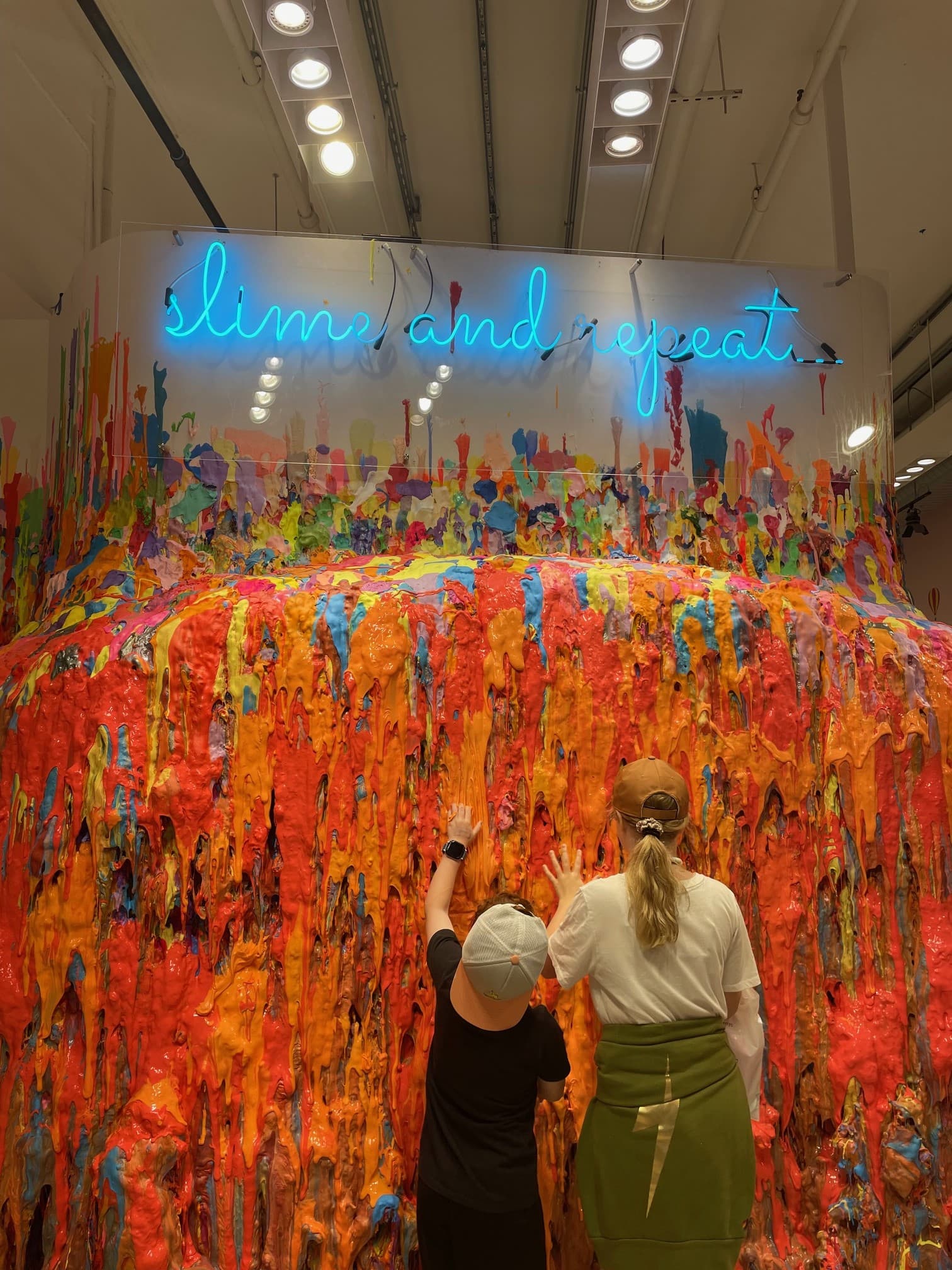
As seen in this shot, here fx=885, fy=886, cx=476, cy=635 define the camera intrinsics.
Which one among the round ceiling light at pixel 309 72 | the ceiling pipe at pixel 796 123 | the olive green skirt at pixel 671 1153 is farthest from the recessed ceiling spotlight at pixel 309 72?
the olive green skirt at pixel 671 1153

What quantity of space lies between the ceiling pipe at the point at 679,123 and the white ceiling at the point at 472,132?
0.20 meters

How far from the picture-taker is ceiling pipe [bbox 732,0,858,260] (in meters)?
4.08

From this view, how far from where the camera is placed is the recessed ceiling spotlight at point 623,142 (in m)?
3.84

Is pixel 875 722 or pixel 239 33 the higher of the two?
pixel 239 33

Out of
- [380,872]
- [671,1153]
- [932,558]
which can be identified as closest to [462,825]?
[380,872]

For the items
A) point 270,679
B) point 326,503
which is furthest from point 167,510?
point 270,679

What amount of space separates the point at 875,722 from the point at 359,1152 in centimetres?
214

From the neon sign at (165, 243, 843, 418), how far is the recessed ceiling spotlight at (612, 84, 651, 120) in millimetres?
697

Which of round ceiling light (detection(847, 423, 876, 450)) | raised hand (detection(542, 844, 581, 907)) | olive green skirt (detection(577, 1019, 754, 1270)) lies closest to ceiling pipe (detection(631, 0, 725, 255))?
round ceiling light (detection(847, 423, 876, 450))

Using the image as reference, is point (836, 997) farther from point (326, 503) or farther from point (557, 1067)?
point (326, 503)

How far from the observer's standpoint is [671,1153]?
2.03m

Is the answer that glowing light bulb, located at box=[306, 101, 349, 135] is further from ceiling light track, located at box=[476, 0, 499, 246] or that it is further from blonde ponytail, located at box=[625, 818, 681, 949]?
blonde ponytail, located at box=[625, 818, 681, 949]

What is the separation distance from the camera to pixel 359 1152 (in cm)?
259

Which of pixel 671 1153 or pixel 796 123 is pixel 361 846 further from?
pixel 796 123
